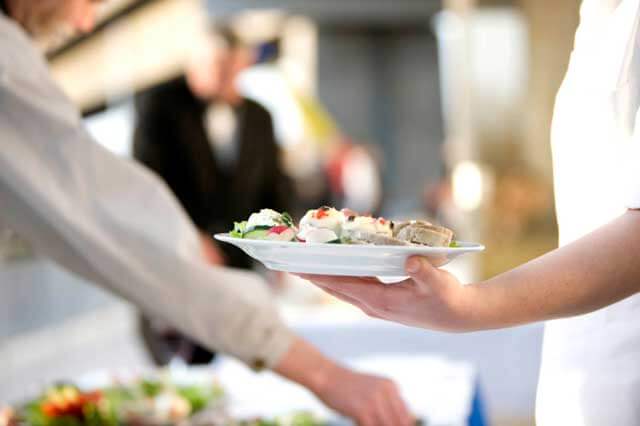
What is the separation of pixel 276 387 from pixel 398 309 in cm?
173

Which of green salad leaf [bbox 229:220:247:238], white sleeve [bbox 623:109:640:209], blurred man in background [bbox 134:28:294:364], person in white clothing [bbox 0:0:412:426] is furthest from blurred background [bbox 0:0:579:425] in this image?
white sleeve [bbox 623:109:640:209]

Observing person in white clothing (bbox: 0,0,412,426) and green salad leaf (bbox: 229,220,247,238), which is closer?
green salad leaf (bbox: 229,220,247,238)

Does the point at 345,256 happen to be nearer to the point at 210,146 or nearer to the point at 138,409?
the point at 138,409

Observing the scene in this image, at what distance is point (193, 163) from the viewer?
4477 millimetres

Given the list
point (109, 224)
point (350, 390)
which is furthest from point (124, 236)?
point (350, 390)

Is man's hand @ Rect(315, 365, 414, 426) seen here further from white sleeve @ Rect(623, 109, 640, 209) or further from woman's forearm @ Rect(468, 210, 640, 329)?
white sleeve @ Rect(623, 109, 640, 209)

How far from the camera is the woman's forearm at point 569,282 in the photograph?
1.21 meters

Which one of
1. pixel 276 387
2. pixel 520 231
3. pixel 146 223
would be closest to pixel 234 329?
pixel 146 223

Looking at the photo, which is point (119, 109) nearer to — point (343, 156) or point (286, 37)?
point (343, 156)

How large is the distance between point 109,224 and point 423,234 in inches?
32.4

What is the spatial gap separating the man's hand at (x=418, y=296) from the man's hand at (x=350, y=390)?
52cm

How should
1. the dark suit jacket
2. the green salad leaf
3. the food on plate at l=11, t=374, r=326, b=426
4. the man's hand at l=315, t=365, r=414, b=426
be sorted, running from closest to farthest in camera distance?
the green salad leaf, the man's hand at l=315, t=365, r=414, b=426, the food on plate at l=11, t=374, r=326, b=426, the dark suit jacket

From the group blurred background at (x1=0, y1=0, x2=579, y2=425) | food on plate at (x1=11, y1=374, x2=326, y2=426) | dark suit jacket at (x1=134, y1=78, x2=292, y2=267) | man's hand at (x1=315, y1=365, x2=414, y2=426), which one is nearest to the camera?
man's hand at (x1=315, y1=365, x2=414, y2=426)

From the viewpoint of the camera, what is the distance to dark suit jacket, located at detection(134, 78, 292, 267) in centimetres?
448
